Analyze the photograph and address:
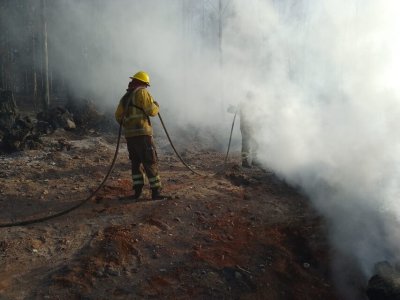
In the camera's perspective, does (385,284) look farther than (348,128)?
No

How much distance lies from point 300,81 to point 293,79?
0.28m

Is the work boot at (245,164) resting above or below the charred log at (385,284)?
above

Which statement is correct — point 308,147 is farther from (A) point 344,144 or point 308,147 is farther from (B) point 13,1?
(B) point 13,1

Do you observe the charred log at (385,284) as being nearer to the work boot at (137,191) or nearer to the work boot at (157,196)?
the work boot at (157,196)

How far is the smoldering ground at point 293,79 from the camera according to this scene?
4637mm

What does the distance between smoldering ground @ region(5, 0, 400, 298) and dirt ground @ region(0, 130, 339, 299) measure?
47cm

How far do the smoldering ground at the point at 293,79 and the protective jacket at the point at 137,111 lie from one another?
272 centimetres

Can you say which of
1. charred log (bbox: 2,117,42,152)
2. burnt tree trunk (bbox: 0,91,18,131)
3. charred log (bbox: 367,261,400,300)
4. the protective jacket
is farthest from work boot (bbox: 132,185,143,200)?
burnt tree trunk (bbox: 0,91,18,131)

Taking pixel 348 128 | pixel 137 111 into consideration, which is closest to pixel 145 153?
pixel 137 111

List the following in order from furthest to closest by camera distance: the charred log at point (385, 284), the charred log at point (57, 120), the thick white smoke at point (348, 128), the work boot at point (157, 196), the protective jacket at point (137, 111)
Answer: the charred log at point (57, 120)
the work boot at point (157, 196)
the protective jacket at point (137, 111)
the thick white smoke at point (348, 128)
the charred log at point (385, 284)

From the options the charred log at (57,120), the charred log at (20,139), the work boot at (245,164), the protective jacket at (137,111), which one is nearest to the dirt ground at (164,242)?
the protective jacket at (137,111)

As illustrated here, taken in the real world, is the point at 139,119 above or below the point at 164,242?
above

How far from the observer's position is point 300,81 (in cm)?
907

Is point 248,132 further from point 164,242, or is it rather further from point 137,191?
point 164,242
